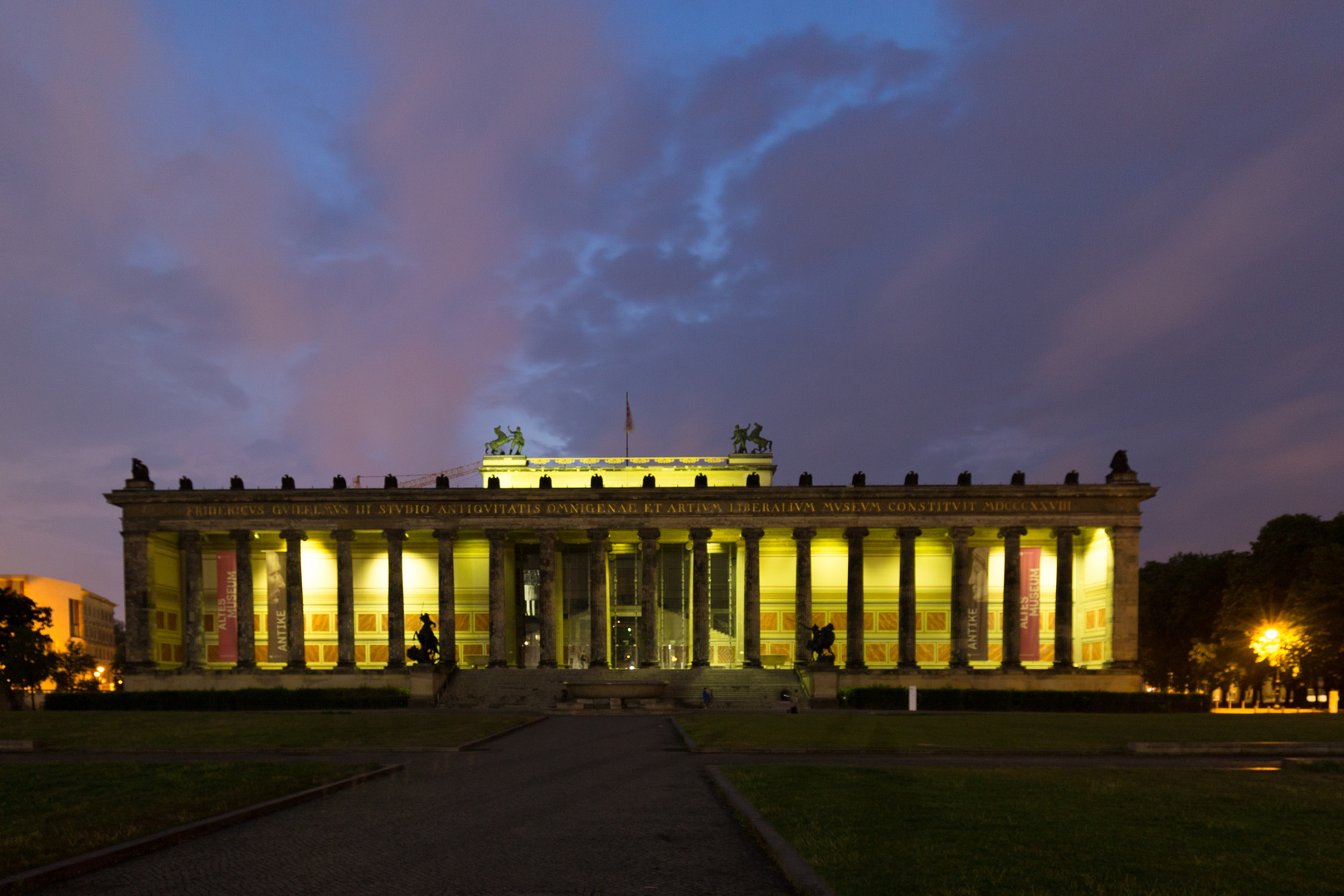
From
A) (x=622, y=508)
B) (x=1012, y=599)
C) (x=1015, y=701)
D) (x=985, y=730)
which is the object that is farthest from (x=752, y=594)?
(x=985, y=730)

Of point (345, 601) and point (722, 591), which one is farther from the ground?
point (345, 601)

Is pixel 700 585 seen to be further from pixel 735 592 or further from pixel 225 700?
pixel 225 700

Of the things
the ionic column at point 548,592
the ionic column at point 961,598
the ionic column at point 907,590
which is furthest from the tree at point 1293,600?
the ionic column at point 548,592

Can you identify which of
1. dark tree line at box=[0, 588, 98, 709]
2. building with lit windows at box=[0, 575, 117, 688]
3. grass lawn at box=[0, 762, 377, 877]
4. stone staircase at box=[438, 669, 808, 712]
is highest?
grass lawn at box=[0, 762, 377, 877]

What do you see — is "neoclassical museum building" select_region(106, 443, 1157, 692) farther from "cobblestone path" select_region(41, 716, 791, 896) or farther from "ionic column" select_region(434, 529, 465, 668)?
"cobblestone path" select_region(41, 716, 791, 896)

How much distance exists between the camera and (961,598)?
64375mm

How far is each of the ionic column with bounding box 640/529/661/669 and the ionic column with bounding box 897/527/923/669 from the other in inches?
636

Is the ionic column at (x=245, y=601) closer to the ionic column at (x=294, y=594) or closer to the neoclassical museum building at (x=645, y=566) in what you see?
the neoclassical museum building at (x=645, y=566)

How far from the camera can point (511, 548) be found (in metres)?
72.8

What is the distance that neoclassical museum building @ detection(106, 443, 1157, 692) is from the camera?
64.0m

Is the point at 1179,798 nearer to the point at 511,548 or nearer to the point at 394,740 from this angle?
the point at 394,740

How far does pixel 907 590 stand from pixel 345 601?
121ft

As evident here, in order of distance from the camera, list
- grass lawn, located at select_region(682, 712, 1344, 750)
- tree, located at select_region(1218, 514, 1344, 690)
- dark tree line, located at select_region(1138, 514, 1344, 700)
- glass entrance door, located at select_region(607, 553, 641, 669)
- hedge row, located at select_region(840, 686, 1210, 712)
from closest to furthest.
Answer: grass lawn, located at select_region(682, 712, 1344, 750) → hedge row, located at select_region(840, 686, 1210, 712) → tree, located at select_region(1218, 514, 1344, 690) → dark tree line, located at select_region(1138, 514, 1344, 700) → glass entrance door, located at select_region(607, 553, 641, 669)

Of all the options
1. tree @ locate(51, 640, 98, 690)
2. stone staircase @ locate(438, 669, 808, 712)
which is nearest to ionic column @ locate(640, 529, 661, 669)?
stone staircase @ locate(438, 669, 808, 712)
